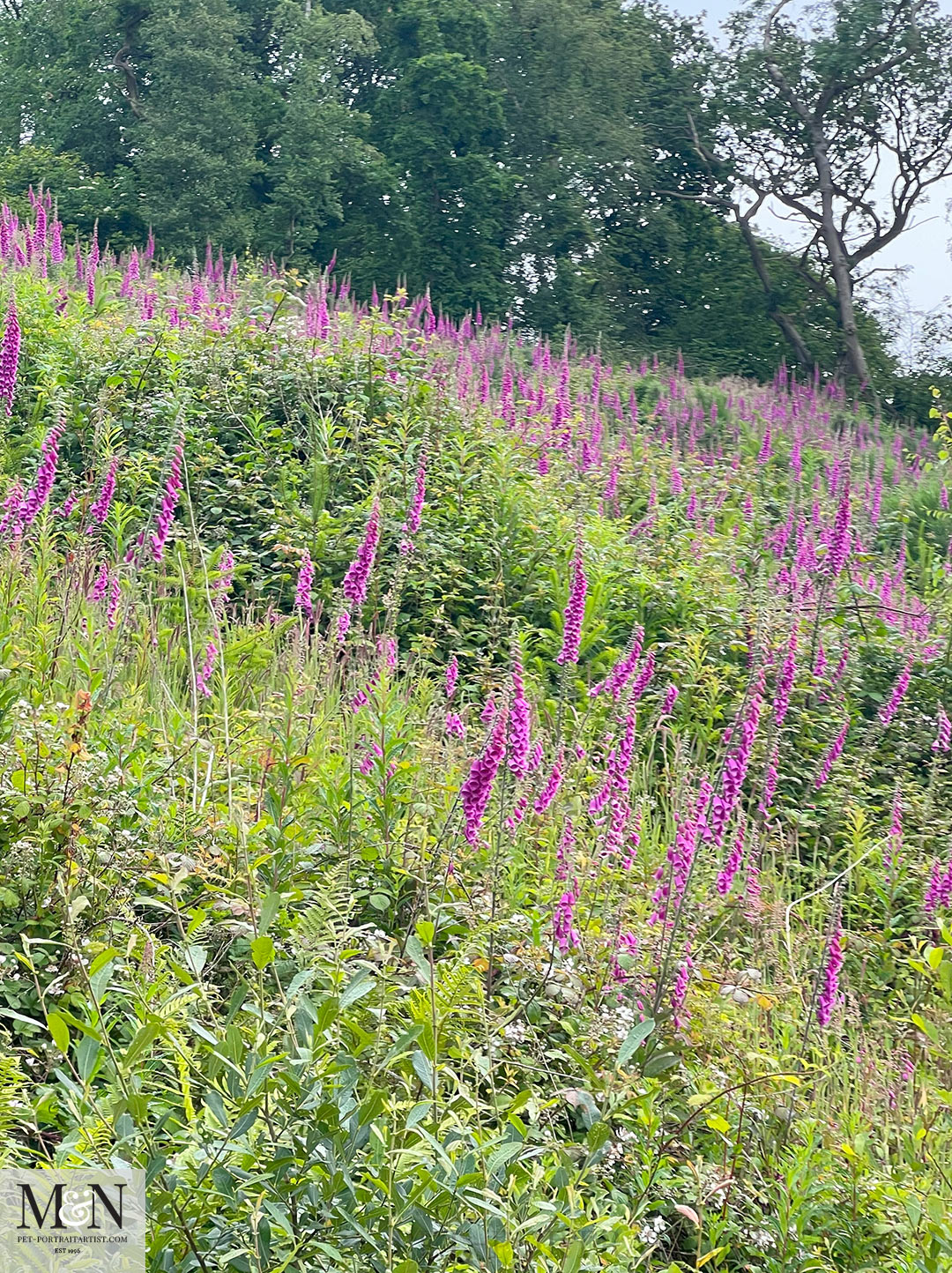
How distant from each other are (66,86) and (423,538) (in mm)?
24851

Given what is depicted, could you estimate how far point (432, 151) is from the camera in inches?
1089

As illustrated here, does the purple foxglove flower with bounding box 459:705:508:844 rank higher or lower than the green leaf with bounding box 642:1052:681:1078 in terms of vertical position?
higher

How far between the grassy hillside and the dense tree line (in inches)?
730

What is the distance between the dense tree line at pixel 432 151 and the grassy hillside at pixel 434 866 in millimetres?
18541

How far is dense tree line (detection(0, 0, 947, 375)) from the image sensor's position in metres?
25.1

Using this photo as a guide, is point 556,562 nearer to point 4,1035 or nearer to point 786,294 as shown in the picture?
point 4,1035

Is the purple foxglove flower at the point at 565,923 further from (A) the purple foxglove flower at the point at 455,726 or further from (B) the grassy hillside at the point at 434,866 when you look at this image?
(A) the purple foxglove flower at the point at 455,726

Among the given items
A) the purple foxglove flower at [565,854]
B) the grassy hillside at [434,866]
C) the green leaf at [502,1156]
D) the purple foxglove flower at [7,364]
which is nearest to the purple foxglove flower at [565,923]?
the grassy hillside at [434,866]

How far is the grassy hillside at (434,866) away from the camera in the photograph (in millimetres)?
2141

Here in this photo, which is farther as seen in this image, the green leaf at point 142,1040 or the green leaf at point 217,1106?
the green leaf at point 217,1106

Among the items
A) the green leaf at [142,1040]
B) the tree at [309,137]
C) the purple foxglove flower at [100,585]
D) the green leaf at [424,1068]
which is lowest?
the green leaf at [424,1068]

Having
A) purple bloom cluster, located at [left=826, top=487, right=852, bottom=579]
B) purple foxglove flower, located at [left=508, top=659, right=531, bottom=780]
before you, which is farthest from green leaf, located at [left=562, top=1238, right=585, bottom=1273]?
purple bloom cluster, located at [left=826, top=487, right=852, bottom=579]

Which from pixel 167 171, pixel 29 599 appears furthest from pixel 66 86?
pixel 29 599

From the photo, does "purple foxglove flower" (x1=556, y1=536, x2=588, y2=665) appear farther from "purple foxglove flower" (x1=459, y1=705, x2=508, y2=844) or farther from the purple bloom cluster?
the purple bloom cluster
